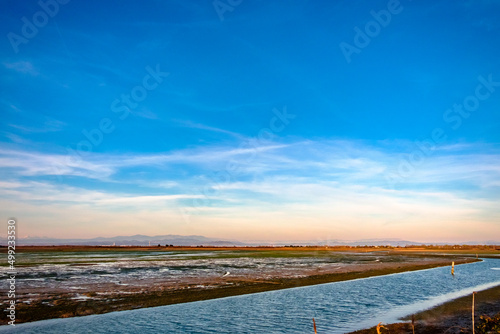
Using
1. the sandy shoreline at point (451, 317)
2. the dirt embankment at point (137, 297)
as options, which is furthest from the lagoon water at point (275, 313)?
the sandy shoreline at point (451, 317)

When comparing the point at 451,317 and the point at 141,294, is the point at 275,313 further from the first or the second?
the point at 141,294

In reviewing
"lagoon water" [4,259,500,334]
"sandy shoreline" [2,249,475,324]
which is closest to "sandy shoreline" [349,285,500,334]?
"lagoon water" [4,259,500,334]

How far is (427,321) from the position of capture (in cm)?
2148

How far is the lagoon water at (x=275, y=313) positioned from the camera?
2006 centimetres

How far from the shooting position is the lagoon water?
2006cm

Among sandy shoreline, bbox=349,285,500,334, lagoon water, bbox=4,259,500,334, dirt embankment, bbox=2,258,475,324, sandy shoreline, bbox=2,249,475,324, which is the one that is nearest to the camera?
sandy shoreline, bbox=349,285,500,334

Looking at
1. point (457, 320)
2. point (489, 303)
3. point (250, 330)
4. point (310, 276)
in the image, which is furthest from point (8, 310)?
point (489, 303)

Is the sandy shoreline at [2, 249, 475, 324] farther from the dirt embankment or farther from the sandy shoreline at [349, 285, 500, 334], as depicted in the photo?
the sandy shoreline at [349, 285, 500, 334]

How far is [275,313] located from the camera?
954 inches

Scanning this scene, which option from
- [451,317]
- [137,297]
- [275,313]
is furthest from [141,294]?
[451,317]

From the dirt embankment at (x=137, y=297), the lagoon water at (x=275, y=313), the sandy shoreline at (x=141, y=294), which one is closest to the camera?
the lagoon water at (x=275, y=313)

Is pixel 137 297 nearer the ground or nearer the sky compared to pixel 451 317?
nearer the ground

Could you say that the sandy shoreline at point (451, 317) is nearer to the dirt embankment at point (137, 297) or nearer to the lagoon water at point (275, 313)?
the lagoon water at point (275, 313)

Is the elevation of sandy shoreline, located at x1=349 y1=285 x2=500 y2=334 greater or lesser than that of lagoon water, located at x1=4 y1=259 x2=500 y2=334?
greater
